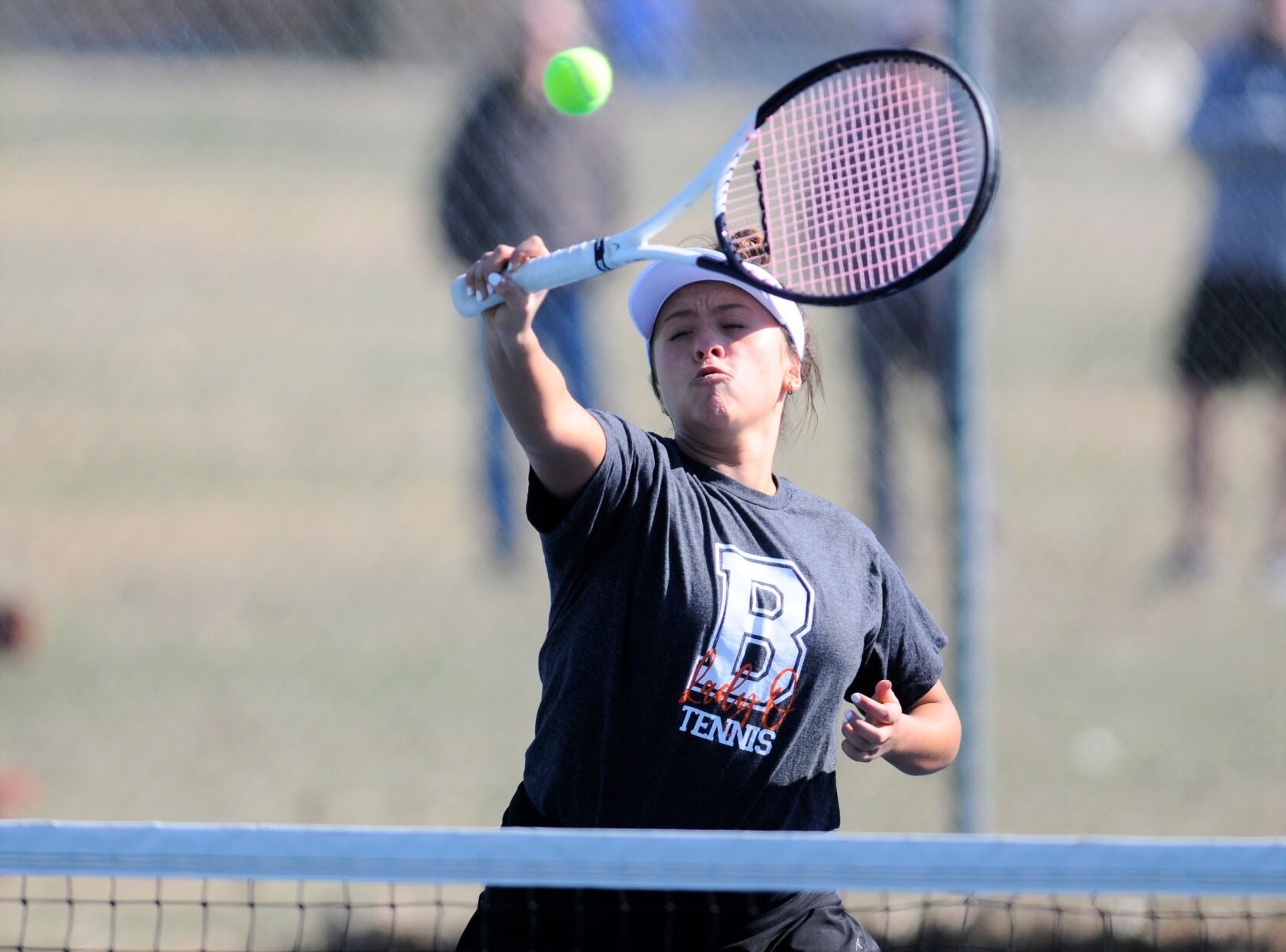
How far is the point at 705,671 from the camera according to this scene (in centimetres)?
244

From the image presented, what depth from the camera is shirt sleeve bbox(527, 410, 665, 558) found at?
7.73ft

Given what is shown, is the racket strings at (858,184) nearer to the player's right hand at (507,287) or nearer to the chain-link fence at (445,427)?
the player's right hand at (507,287)

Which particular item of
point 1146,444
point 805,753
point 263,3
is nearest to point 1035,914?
point 805,753

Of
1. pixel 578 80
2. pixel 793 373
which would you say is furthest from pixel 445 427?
pixel 793 373

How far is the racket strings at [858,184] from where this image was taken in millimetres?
2713

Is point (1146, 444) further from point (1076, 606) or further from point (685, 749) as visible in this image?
point (685, 749)

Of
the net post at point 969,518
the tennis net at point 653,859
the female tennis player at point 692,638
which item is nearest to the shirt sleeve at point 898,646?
the female tennis player at point 692,638

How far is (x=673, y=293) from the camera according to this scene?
2.61 meters

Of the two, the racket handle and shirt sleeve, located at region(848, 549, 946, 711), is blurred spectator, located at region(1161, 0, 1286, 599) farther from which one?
the racket handle

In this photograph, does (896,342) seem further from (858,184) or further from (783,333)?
(783,333)

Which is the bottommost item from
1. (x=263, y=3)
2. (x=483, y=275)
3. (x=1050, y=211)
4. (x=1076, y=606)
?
(x=1076, y=606)

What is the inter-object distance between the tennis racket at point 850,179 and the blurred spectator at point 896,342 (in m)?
2.10

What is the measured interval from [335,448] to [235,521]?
1.00 metres

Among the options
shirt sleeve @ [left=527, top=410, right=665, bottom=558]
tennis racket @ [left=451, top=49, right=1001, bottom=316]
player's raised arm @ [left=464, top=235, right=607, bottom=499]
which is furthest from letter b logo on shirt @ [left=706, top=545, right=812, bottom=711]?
tennis racket @ [left=451, top=49, right=1001, bottom=316]
